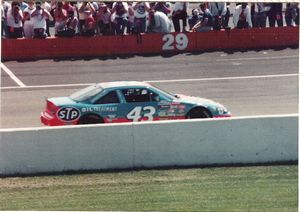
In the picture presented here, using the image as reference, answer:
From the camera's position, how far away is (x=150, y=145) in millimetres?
15102

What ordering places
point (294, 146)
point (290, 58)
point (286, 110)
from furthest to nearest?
1. point (290, 58)
2. point (286, 110)
3. point (294, 146)

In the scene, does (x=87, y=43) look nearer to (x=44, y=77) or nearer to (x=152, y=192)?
(x=44, y=77)

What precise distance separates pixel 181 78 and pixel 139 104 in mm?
6806

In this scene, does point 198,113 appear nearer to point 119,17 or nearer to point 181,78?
point 181,78

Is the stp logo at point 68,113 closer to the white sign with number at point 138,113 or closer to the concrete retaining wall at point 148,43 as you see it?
the white sign with number at point 138,113

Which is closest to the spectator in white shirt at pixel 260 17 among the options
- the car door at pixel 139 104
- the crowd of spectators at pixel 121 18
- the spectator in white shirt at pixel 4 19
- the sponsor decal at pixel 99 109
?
the crowd of spectators at pixel 121 18

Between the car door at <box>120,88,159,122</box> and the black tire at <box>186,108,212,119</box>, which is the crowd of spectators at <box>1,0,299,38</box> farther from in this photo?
the black tire at <box>186,108,212,119</box>

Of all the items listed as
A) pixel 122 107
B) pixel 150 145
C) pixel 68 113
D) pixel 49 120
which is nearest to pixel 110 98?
pixel 122 107

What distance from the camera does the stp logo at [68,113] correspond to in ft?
60.1

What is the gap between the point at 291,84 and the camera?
80.5ft

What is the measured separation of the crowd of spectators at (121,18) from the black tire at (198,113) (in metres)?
9.46

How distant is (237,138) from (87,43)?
13.6m

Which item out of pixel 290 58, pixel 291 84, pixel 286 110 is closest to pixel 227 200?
pixel 286 110

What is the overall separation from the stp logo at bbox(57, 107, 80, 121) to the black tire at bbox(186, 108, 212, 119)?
7.85 feet
